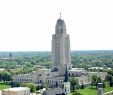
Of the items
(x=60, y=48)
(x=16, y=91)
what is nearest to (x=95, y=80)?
(x=60, y=48)

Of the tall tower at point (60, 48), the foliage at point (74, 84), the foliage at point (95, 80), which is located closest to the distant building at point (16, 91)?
the foliage at point (74, 84)

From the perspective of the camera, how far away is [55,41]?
10312 centimetres

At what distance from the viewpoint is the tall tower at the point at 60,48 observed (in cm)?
10200

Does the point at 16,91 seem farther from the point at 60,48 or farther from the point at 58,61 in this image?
the point at 60,48

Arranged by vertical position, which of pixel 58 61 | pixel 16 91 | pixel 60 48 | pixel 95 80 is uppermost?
pixel 60 48

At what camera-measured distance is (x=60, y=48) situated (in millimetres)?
102250

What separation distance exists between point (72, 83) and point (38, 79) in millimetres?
15318

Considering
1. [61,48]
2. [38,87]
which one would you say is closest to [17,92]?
[38,87]

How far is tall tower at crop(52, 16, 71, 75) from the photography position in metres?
102

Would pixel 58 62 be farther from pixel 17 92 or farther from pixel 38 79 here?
pixel 17 92

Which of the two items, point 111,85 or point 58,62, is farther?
point 58,62

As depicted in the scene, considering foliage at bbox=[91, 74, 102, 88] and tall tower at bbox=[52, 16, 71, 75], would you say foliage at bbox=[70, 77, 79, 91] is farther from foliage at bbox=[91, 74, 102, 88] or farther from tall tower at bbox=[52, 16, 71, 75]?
tall tower at bbox=[52, 16, 71, 75]

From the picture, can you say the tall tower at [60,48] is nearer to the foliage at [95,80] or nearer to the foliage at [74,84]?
the foliage at [95,80]

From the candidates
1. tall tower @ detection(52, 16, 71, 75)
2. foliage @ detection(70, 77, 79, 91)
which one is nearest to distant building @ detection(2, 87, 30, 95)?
foliage @ detection(70, 77, 79, 91)
